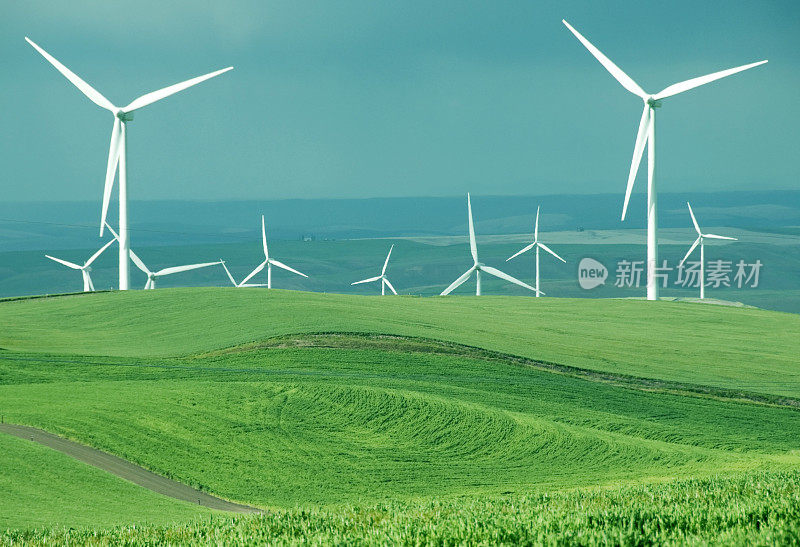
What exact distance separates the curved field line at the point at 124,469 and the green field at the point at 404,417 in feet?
1.62

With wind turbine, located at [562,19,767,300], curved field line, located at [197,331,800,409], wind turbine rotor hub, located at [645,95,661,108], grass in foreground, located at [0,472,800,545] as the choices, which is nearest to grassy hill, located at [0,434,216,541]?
grass in foreground, located at [0,472,800,545]

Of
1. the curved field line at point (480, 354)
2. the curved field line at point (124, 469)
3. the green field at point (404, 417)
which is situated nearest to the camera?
the green field at point (404, 417)

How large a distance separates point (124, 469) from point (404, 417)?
10.9 metres

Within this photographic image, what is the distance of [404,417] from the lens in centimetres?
3178

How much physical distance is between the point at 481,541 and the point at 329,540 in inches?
66.0

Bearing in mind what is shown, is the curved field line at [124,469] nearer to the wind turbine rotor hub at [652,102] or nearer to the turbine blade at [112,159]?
the turbine blade at [112,159]

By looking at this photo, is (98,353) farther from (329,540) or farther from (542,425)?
(329,540)

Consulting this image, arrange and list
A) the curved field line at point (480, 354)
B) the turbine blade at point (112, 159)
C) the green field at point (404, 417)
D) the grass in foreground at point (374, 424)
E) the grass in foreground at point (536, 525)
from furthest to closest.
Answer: the turbine blade at point (112, 159) < the curved field line at point (480, 354) < the grass in foreground at point (374, 424) < the green field at point (404, 417) < the grass in foreground at point (536, 525)

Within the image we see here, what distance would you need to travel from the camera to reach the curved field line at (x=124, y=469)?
21703mm

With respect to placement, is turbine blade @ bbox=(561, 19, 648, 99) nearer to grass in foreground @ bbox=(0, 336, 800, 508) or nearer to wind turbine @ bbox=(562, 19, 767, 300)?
wind turbine @ bbox=(562, 19, 767, 300)

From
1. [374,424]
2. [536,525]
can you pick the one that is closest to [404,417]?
[374,424]

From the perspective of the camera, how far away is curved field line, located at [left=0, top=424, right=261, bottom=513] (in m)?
21.7

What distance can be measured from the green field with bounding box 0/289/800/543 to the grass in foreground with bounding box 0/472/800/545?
6 cm

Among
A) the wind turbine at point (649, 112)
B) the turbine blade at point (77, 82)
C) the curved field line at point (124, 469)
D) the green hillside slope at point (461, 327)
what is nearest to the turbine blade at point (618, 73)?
the wind turbine at point (649, 112)
